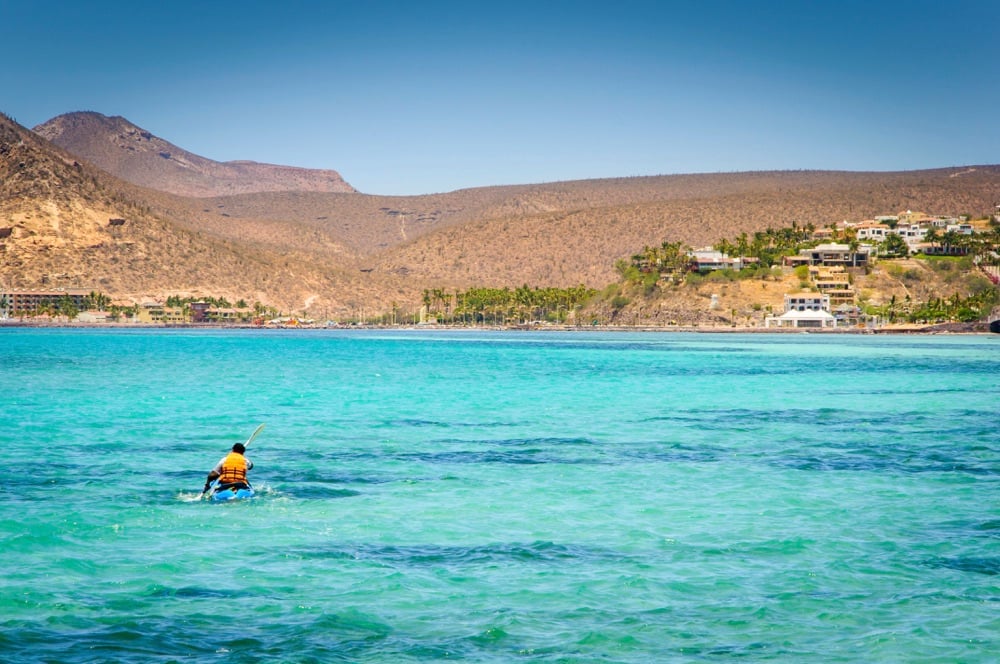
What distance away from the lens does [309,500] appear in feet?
76.1

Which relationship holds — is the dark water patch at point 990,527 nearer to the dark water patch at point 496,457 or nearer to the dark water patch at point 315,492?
the dark water patch at point 496,457

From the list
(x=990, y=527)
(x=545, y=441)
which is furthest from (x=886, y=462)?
(x=545, y=441)

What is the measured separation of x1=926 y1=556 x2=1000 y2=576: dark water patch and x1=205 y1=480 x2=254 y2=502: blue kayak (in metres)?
12.8

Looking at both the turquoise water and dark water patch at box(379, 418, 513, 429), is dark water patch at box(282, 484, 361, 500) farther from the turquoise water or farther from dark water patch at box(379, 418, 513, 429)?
dark water patch at box(379, 418, 513, 429)

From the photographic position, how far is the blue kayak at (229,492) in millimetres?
22484

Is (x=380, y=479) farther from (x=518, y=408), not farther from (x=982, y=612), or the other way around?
(x=518, y=408)

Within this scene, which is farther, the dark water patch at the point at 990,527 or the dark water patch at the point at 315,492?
the dark water patch at the point at 315,492

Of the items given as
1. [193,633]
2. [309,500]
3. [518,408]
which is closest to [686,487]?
[309,500]

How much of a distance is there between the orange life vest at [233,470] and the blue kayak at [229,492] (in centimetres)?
10

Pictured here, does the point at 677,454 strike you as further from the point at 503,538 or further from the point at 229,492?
the point at 229,492

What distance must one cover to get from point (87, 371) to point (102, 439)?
4135 centimetres

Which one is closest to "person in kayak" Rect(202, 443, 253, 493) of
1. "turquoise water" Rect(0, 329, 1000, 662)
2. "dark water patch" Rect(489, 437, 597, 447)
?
"turquoise water" Rect(0, 329, 1000, 662)

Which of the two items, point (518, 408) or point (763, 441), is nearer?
point (763, 441)

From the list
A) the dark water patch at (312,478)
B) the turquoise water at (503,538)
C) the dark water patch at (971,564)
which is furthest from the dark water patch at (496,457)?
the dark water patch at (971,564)
